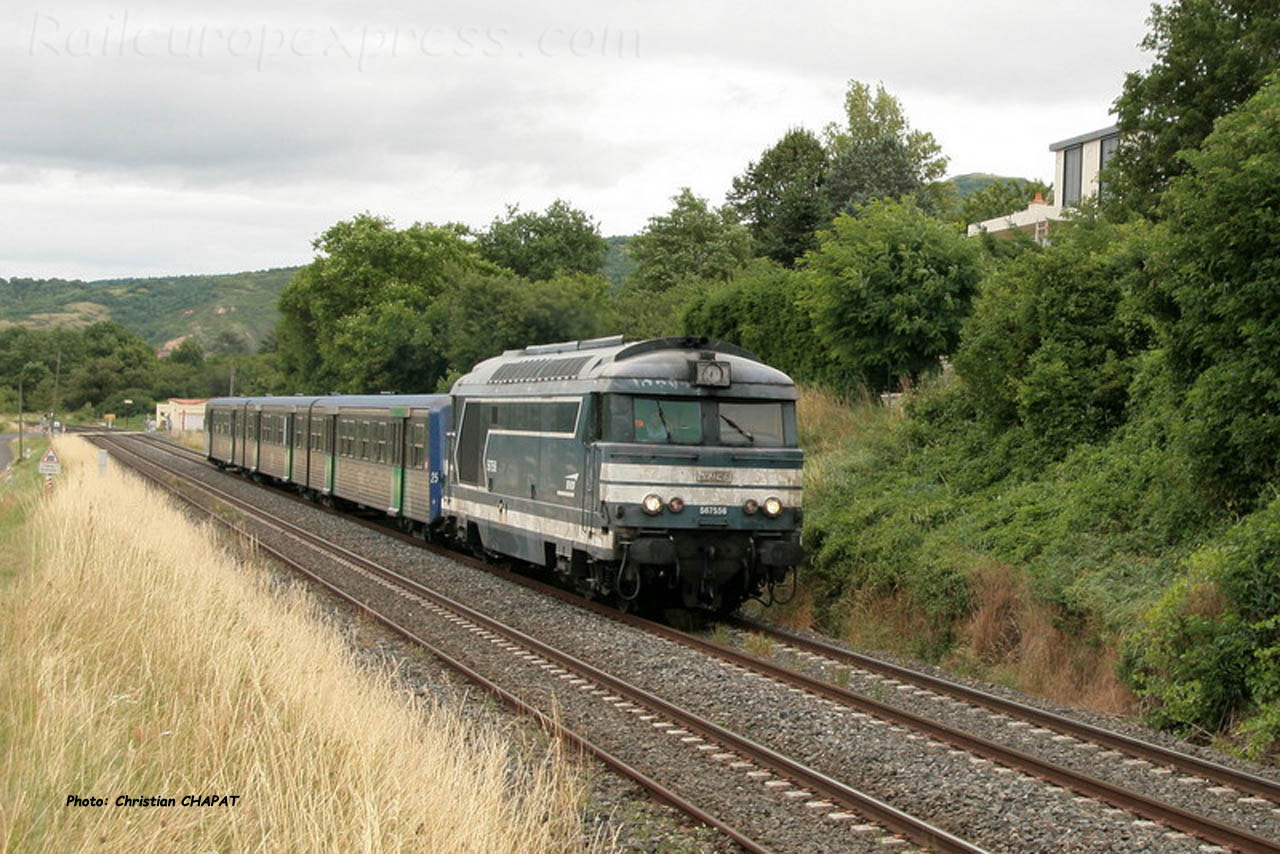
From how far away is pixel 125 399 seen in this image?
5290 inches

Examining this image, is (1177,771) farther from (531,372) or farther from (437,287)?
(437,287)

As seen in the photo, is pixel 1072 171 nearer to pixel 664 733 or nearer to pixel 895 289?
pixel 895 289

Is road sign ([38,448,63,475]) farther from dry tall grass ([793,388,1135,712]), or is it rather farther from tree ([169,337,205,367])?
tree ([169,337,205,367])

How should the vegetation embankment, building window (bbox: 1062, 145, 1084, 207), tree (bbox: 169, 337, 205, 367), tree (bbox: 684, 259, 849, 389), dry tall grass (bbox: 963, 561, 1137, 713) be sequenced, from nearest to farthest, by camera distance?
1. the vegetation embankment
2. dry tall grass (bbox: 963, 561, 1137, 713)
3. tree (bbox: 684, 259, 849, 389)
4. building window (bbox: 1062, 145, 1084, 207)
5. tree (bbox: 169, 337, 205, 367)


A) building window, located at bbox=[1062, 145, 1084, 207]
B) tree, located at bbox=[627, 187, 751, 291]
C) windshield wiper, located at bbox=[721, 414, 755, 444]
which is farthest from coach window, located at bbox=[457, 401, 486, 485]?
tree, located at bbox=[627, 187, 751, 291]

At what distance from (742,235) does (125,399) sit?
91.4 meters

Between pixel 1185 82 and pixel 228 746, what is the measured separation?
30.5 metres

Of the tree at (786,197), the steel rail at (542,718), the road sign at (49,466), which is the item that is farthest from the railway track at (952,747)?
the tree at (786,197)

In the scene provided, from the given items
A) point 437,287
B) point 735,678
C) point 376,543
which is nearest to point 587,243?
point 437,287

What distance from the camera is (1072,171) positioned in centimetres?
4844

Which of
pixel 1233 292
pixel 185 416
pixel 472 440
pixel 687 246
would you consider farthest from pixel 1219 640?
pixel 185 416

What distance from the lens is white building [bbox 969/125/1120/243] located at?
45344 millimetres

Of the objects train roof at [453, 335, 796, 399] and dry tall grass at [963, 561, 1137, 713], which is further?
train roof at [453, 335, 796, 399]

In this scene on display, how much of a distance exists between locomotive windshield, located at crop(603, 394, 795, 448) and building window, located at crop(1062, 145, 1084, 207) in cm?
3495
